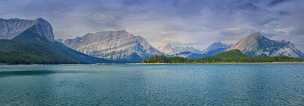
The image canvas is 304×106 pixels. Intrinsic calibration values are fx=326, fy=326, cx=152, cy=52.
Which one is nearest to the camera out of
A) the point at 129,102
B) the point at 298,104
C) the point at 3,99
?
the point at 298,104

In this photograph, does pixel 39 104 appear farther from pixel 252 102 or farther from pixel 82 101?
pixel 252 102

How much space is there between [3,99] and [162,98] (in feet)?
97.9

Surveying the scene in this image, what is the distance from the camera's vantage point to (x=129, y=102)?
188ft

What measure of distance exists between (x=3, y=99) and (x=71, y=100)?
13.0m

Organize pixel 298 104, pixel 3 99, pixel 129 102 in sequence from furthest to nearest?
pixel 3 99, pixel 129 102, pixel 298 104

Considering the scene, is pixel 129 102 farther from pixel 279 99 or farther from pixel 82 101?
pixel 279 99

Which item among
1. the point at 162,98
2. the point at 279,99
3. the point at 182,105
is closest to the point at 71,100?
the point at 162,98

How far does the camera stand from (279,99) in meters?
59.3

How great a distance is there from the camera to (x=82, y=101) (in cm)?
5897

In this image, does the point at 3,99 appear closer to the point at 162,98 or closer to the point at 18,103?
the point at 18,103

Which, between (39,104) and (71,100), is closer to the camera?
(39,104)

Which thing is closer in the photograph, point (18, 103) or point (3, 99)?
point (18, 103)

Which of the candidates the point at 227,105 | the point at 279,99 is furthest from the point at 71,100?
the point at 279,99

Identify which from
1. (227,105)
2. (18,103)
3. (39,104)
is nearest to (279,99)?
(227,105)
